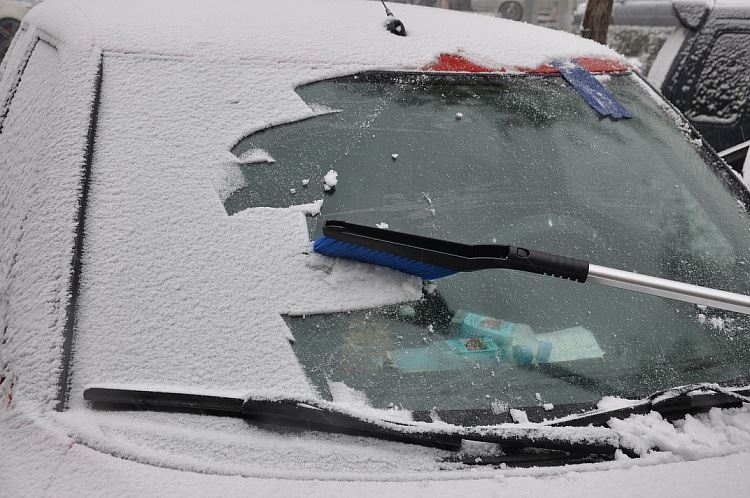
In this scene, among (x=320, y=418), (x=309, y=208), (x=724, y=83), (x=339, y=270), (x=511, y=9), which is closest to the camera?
(x=320, y=418)

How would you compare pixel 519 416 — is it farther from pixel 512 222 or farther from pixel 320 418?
pixel 512 222

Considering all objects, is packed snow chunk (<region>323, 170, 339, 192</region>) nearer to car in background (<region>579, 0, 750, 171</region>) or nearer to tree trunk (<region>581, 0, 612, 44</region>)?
car in background (<region>579, 0, 750, 171</region>)

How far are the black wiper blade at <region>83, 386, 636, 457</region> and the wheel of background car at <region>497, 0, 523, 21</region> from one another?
16.0 meters

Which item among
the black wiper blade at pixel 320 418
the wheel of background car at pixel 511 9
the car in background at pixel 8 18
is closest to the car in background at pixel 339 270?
the black wiper blade at pixel 320 418

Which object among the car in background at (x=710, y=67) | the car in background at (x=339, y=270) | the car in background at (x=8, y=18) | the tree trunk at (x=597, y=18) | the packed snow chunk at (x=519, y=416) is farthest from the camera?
the car in background at (x=8, y=18)

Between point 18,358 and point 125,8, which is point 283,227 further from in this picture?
point 125,8

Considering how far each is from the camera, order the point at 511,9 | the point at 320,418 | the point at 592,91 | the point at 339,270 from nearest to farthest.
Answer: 1. the point at 320,418
2. the point at 339,270
3. the point at 592,91
4. the point at 511,9

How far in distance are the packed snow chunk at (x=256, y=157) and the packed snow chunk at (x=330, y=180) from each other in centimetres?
14

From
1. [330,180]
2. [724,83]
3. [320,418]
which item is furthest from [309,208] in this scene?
[724,83]

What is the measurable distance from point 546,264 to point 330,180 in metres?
0.57

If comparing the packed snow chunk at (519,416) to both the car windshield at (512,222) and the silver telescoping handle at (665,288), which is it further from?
the silver telescoping handle at (665,288)

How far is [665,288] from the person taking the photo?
140 cm

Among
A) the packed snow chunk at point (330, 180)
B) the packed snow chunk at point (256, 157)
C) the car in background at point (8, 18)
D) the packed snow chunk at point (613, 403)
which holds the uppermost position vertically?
the packed snow chunk at point (256, 157)

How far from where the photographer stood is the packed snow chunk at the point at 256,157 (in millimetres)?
1660
